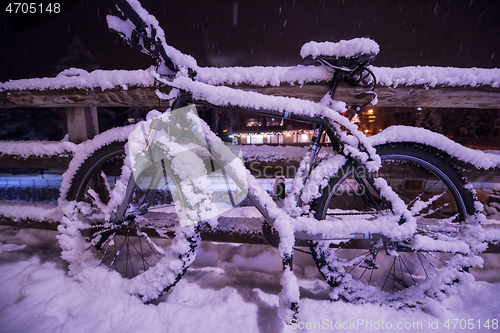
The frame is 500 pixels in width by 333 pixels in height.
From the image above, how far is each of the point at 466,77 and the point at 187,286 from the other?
2631mm

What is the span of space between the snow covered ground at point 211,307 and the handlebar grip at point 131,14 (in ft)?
5.44

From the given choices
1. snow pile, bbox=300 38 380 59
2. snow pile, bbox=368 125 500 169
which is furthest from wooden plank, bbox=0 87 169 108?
snow pile, bbox=368 125 500 169

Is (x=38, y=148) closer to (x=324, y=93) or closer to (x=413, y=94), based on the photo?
(x=324, y=93)

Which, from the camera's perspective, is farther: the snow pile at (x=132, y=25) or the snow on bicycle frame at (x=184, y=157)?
the snow on bicycle frame at (x=184, y=157)

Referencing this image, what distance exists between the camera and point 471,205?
1.26m

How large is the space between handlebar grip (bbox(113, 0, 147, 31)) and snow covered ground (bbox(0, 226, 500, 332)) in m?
1.66

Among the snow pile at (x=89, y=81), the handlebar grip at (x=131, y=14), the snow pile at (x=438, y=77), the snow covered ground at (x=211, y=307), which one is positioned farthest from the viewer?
the snow pile at (x=89, y=81)

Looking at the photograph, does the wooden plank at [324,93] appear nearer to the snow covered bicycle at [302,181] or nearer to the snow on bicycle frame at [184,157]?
the snow covered bicycle at [302,181]

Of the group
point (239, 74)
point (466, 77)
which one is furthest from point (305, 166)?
Result: point (466, 77)

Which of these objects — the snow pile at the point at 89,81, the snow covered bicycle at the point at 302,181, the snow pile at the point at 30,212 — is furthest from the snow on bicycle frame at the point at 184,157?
the snow pile at the point at 30,212

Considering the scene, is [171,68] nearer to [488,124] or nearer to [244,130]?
[244,130]

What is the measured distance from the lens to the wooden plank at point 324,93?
1.46 m

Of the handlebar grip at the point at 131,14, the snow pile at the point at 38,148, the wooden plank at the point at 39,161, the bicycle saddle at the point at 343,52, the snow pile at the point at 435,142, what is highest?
the handlebar grip at the point at 131,14

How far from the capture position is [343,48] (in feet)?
3.59
